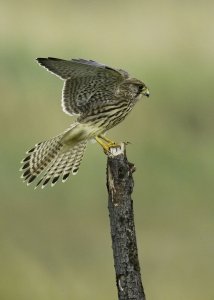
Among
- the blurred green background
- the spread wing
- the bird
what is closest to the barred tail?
the bird

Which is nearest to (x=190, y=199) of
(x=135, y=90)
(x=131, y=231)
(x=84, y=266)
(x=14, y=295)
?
(x=84, y=266)

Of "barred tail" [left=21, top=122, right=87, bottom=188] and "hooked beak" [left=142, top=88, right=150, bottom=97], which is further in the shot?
"hooked beak" [left=142, top=88, right=150, bottom=97]

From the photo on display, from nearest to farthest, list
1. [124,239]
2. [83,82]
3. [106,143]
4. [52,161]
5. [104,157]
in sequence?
[124,239]
[106,143]
[83,82]
[52,161]
[104,157]

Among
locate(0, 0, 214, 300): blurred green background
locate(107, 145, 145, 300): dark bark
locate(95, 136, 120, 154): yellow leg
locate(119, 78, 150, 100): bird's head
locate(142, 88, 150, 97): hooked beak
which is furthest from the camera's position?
locate(0, 0, 214, 300): blurred green background

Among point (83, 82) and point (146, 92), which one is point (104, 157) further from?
point (83, 82)

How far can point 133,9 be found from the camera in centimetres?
2552

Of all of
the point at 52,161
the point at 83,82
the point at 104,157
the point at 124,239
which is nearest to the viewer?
the point at 124,239

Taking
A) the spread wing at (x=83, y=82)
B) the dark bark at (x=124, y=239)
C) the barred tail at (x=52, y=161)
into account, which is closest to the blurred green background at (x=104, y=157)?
the barred tail at (x=52, y=161)

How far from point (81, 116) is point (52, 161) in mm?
396

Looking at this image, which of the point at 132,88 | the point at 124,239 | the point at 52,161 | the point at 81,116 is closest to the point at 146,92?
the point at 132,88

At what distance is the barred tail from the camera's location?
39.5 ft

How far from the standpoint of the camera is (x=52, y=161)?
1223 centimetres

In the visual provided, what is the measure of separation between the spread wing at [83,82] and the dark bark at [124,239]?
1.64 meters

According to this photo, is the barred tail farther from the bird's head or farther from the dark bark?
the dark bark
